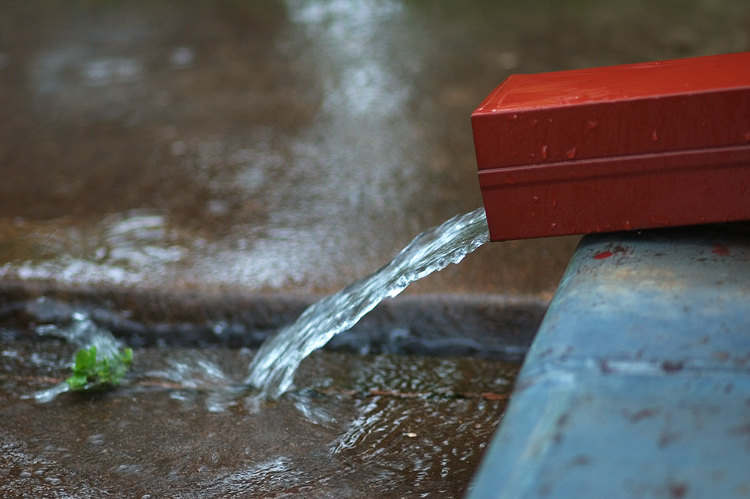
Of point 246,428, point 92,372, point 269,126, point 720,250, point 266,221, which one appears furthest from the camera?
point 269,126

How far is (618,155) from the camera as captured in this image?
1147mm

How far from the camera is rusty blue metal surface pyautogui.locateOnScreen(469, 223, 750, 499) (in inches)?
28.8

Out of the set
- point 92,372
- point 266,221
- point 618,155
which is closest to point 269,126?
point 266,221

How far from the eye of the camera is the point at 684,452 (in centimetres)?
75

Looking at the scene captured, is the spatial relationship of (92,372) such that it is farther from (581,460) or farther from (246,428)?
(581,460)

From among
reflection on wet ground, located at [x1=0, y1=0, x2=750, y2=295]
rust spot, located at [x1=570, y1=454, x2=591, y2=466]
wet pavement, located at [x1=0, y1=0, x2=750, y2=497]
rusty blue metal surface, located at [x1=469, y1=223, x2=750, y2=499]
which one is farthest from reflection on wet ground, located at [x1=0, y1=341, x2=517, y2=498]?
rust spot, located at [x1=570, y1=454, x2=591, y2=466]

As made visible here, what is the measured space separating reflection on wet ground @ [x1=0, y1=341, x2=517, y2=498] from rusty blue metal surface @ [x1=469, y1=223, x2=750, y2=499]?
516mm

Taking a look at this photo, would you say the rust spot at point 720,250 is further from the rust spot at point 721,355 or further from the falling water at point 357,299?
the falling water at point 357,299

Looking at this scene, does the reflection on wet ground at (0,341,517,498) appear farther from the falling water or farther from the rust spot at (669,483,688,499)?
the rust spot at (669,483,688,499)

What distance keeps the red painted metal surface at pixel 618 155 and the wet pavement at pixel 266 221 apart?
54 centimetres


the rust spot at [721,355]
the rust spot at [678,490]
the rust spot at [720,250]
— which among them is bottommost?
the rust spot at [720,250]

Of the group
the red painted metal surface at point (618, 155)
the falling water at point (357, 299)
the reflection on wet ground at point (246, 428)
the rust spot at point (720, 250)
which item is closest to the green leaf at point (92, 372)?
the reflection on wet ground at point (246, 428)

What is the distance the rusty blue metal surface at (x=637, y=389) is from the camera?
73cm

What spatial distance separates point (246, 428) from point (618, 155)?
0.96 m
